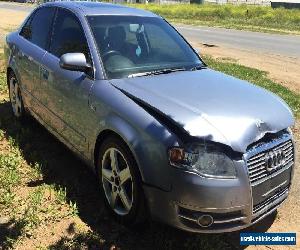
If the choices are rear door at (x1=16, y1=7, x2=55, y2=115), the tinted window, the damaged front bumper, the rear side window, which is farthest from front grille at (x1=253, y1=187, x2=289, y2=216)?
the rear side window

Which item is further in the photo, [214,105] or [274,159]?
[214,105]

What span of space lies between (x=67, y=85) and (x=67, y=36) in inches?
28.7

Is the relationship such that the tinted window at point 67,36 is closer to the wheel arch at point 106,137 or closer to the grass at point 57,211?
the wheel arch at point 106,137

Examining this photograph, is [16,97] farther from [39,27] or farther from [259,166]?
[259,166]

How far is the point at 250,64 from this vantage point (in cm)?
1362

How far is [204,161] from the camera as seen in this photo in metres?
3.23

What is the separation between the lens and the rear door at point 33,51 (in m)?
5.42

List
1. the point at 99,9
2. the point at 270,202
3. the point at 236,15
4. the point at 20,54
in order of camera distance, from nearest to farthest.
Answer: the point at 270,202
the point at 99,9
the point at 20,54
the point at 236,15

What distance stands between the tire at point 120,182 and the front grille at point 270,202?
0.93 metres

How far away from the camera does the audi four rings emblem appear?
134 inches

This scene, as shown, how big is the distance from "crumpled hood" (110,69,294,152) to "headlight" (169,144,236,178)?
116mm

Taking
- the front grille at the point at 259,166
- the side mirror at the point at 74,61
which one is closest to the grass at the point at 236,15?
the side mirror at the point at 74,61

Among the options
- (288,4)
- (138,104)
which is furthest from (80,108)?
(288,4)

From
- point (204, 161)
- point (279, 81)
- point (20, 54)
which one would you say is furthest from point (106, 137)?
point (279, 81)
